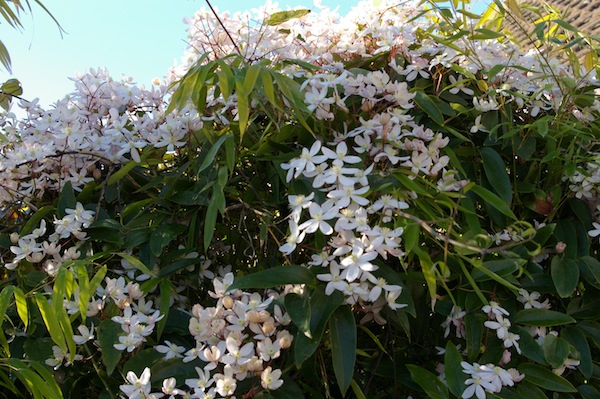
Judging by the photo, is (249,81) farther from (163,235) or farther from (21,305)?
(21,305)

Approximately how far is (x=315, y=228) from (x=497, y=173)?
0.37 meters

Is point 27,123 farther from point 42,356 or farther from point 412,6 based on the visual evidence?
point 412,6

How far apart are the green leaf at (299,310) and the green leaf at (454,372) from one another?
23 centimetres

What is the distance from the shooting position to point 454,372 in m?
0.88

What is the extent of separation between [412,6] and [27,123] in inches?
31.6

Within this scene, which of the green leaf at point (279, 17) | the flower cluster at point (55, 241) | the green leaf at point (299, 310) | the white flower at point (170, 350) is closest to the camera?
the green leaf at point (299, 310)

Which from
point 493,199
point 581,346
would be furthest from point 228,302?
point 581,346

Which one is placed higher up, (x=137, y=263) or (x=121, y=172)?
(x=121, y=172)

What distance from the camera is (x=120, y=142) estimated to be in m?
1.11

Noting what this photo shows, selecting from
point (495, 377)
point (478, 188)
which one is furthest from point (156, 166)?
point (495, 377)

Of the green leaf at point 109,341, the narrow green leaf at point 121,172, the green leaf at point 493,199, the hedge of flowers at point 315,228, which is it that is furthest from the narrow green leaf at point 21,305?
the green leaf at point 493,199

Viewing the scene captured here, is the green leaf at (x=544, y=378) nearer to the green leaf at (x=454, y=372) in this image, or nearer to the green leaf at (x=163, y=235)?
the green leaf at (x=454, y=372)

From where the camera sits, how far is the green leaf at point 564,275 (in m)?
0.94

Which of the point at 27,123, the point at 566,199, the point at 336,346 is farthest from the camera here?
the point at 27,123
